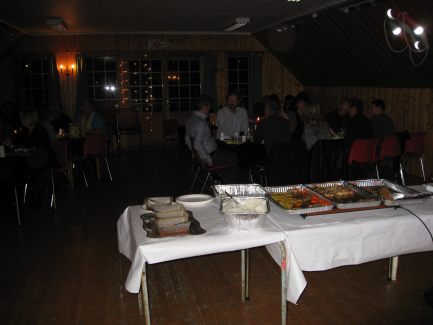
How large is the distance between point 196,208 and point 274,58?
9109mm

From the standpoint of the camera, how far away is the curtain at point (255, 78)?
35.1ft

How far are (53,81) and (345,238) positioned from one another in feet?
30.9

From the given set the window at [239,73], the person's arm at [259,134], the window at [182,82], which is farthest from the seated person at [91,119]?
the window at [239,73]

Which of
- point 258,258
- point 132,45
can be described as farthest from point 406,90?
point 132,45

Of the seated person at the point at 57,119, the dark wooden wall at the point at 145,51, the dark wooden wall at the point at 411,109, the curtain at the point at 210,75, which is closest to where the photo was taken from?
the dark wooden wall at the point at 411,109

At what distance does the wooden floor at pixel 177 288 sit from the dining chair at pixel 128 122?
5.43 m

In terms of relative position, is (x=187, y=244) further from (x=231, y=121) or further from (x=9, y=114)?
(x=9, y=114)

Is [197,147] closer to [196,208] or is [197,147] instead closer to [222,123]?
[222,123]

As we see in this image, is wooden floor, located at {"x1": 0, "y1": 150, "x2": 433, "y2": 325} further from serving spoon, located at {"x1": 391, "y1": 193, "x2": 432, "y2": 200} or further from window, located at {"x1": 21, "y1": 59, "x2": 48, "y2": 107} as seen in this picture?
window, located at {"x1": 21, "y1": 59, "x2": 48, "y2": 107}

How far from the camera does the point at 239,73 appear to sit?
10.9 meters

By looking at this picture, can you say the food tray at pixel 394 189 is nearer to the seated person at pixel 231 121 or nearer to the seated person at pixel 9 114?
the seated person at pixel 231 121

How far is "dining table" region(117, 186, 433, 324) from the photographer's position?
1951mm

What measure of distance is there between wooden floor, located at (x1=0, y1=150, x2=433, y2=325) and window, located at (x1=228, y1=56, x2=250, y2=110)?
7282mm

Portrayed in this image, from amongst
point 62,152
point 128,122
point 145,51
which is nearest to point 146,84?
point 145,51
